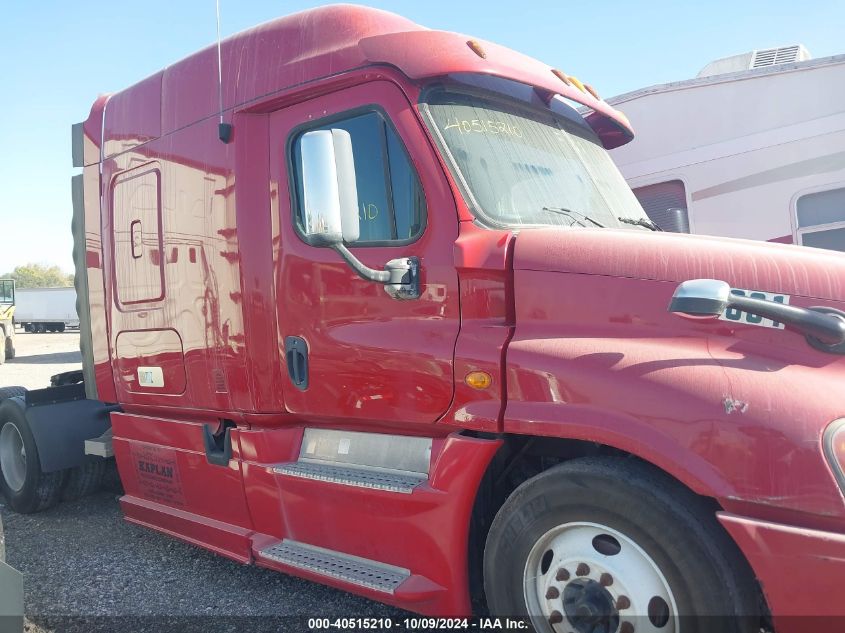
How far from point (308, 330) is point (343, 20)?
1448 millimetres

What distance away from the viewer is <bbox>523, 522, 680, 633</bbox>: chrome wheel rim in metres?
2.43

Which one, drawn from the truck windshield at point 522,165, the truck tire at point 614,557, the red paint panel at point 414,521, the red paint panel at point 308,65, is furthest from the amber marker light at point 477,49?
the truck tire at point 614,557

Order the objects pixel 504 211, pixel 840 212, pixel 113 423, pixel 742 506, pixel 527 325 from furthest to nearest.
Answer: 1. pixel 840 212
2. pixel 113 423
3. pixel 504 211
4. pixel 527 325
5. pixel 742 506

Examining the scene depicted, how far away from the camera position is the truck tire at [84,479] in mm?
5492

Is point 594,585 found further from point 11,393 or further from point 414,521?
point 11,393

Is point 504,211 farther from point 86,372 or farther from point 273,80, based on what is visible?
point 86,372

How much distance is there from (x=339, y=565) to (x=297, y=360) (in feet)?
3.12

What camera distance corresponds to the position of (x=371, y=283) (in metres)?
3.10

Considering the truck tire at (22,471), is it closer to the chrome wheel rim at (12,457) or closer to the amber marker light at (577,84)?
the chrome wheel rim at (12,457)

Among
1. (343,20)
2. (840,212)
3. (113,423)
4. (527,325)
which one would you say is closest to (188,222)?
(343,20)

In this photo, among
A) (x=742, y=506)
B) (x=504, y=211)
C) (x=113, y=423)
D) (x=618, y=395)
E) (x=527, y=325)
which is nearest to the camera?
(x=742, y=506)

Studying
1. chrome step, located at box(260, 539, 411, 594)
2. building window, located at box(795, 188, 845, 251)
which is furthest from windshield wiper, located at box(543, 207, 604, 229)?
building window, located at box(795, 188, 845, 251)

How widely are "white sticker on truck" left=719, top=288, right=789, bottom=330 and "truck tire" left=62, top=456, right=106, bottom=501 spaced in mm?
4840

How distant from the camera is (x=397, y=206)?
121 inches
